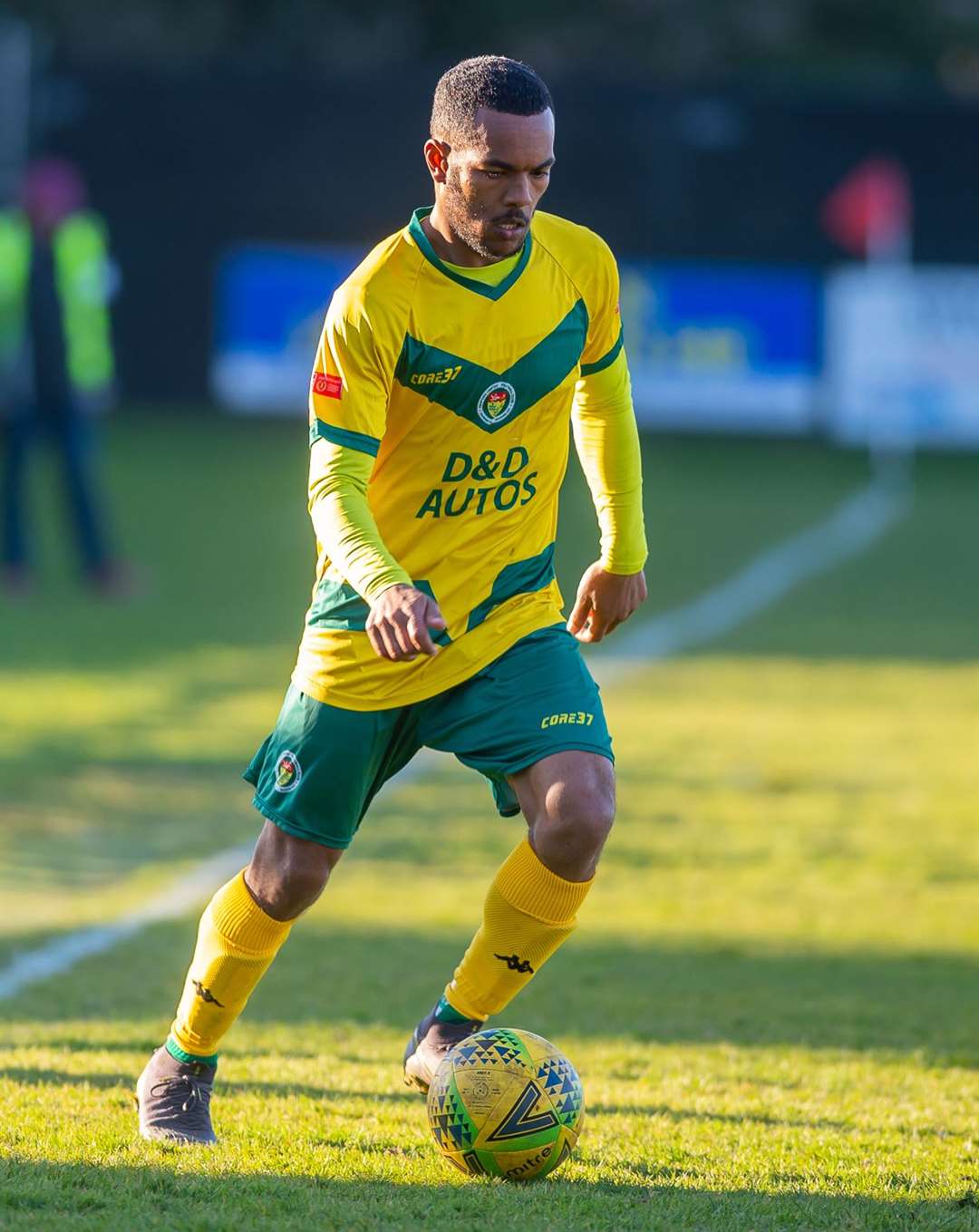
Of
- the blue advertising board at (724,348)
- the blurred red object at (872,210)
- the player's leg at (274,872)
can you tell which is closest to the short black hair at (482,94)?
the player's leg at (274,872)

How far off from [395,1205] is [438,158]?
203 cm

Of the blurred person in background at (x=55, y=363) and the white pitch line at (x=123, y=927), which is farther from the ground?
the white pitch line at (x=123, y=927)

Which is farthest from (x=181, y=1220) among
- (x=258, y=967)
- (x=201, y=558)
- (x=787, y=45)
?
(x=787, y=45)

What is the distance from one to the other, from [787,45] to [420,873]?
32.1m

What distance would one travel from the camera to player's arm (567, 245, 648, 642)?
4547 millimetres

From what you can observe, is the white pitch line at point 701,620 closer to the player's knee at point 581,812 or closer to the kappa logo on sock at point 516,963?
the kappa logo on sock at point 516,963

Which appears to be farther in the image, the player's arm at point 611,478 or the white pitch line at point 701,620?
the white pitch line at point 701,620

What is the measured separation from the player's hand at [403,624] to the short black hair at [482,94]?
37.1 inches

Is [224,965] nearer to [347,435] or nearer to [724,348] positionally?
[347,435]

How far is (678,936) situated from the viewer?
666cm

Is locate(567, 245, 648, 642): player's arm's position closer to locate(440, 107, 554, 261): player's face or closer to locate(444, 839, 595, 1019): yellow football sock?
locate(440, 107, 554, 261): player's face

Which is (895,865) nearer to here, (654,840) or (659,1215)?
(654,840)

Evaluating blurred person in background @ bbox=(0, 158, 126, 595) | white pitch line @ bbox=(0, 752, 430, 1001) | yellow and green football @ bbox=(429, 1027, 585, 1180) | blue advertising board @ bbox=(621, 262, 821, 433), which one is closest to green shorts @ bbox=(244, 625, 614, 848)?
yellow and green football @ bbox=(429, 1027, 585, 1180)

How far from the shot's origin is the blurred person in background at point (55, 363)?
519 inches
